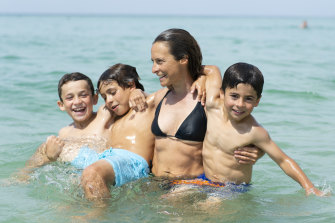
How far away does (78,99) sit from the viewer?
5328mm

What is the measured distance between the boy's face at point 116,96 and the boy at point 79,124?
0.30 m

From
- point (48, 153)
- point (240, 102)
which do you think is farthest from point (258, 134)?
point (48, 153)

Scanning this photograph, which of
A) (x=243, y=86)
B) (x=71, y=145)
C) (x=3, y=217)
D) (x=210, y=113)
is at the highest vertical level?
(x=243, y=86)

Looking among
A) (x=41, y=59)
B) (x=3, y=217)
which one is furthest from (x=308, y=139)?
(x=41, y=59)

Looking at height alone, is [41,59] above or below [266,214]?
above

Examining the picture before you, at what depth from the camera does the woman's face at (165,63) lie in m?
4.34

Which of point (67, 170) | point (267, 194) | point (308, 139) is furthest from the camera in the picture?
point (308, 139)

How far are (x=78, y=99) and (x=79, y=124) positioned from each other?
1.12ft

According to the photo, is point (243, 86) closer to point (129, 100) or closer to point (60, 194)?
point (129, 100)

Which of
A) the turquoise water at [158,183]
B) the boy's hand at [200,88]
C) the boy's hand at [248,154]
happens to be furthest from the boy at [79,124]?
the boy's hand at [248,154]

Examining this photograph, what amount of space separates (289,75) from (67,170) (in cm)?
930

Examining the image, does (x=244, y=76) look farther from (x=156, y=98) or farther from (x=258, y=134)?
(x=156, y=98)

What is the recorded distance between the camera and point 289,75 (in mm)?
13164

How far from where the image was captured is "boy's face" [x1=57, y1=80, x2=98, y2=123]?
210 inches
